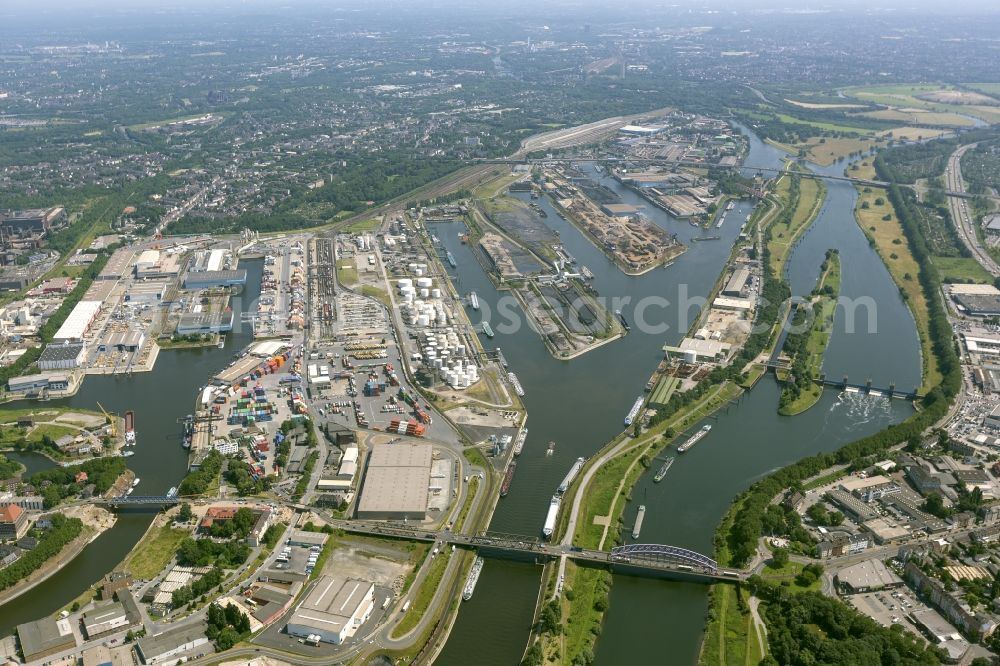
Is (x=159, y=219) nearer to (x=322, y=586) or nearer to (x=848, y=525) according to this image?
(x=322, y=586)

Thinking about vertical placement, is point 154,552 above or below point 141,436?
above

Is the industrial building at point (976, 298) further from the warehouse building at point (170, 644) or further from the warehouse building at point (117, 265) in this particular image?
the warehouse building at point (117, 265)

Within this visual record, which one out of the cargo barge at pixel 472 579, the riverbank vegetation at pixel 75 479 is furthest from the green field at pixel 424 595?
the riverbank vegetation at pixel 75 479

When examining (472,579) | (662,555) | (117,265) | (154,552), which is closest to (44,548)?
(154,552)

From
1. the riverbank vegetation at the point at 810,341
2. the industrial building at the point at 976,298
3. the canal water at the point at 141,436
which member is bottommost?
the canal water at the point at 141,436

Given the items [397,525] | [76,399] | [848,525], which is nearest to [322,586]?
[397,525]

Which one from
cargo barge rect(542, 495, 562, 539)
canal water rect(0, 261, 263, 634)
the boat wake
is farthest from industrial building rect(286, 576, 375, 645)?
the boat wake

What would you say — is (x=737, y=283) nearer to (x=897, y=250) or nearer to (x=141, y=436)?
(x=897, y=250)

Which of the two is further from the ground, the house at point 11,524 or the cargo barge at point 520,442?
the cargo barge at point 520,442
